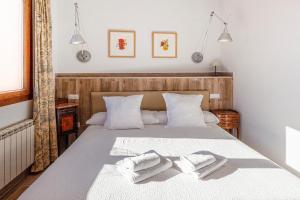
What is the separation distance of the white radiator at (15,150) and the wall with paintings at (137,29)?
4.28 feet

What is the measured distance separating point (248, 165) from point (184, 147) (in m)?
0.61

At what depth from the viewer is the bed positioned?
1453 millimetres

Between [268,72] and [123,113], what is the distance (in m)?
1.77

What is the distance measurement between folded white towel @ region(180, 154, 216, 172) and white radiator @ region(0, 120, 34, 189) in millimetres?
1616

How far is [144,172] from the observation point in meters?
1.67

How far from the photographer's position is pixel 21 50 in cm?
298

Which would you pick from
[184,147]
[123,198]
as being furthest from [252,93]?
[123,198]

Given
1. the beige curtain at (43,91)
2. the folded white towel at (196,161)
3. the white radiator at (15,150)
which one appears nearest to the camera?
the folded white towel at (196,161)

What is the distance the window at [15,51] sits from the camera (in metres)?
2.66

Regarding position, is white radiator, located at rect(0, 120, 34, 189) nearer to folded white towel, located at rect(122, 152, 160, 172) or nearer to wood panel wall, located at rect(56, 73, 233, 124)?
wood panel wall, located at rect(56, 73, 233, 124)

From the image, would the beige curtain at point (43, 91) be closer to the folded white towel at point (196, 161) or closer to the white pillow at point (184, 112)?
the white pillow at point (184, 112)

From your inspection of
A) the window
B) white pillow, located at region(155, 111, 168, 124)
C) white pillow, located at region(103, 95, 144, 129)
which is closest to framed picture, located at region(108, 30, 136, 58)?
white pillow, located at region(103, 95, 144, 129)

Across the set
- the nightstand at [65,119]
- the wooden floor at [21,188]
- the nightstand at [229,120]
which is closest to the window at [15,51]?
the nightstand at [65,119]

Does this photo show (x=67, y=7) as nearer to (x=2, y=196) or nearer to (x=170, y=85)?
(x=170, y=85)
